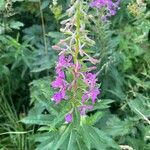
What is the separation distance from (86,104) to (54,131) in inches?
8.8

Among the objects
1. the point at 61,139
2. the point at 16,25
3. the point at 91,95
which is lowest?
the point at 61,139

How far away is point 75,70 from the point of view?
85.5 inches

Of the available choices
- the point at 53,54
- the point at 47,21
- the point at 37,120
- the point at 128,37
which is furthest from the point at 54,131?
the point at 47,21

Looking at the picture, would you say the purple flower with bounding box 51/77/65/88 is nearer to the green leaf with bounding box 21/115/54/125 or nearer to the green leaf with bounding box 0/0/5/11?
the green leaf with bounding box 21/115/54/125

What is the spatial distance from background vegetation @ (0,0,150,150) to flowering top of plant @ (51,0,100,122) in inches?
11.5

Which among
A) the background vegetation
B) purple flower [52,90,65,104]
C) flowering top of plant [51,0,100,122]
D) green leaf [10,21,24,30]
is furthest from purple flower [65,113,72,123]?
green leaf [10,21,24,30]

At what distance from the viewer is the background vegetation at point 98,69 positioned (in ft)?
9.27

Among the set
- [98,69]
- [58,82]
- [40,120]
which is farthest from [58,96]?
[98,69]

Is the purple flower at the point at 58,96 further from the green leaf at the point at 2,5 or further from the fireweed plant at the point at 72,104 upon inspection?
the green leaf at the point at 2,5

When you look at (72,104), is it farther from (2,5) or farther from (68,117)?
(2,5)

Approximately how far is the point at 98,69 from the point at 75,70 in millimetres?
892

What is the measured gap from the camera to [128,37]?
10.4 feet

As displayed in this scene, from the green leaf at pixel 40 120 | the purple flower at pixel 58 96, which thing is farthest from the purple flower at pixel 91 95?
the green leaf at pixel 40 120

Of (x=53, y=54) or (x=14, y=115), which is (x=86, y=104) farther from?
(x=14, y=115)
